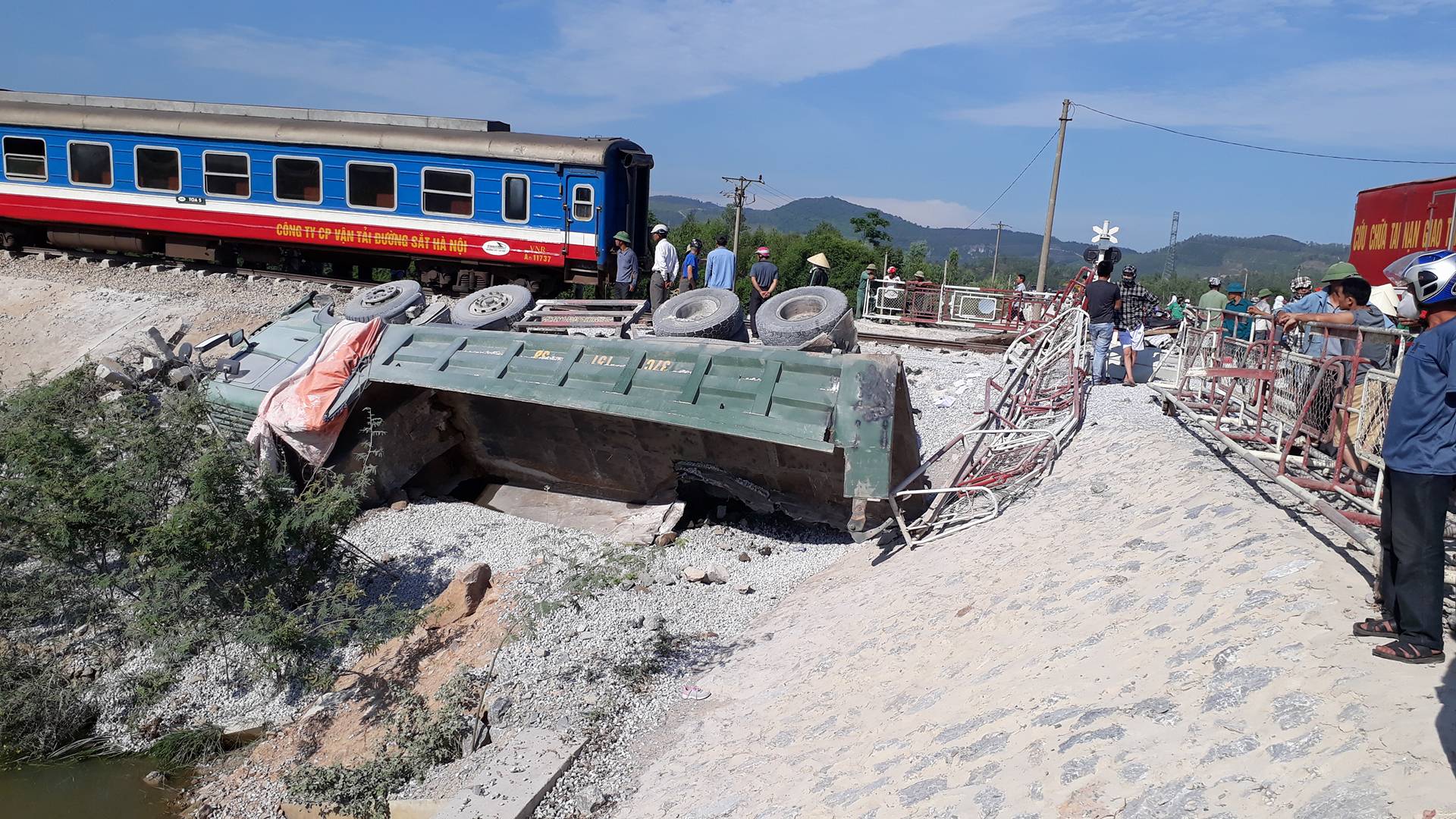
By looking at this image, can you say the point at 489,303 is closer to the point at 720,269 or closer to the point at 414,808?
the point at 720,269

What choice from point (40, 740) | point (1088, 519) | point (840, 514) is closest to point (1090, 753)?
point (1088, 519)

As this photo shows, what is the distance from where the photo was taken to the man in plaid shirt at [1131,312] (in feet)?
30.8

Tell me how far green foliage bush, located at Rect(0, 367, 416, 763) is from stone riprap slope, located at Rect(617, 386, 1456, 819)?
281 centimetres

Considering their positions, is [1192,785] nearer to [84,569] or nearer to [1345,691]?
[1345,691]

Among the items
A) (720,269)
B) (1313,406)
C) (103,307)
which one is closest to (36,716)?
(720,269)

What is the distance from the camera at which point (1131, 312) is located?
9.70 metres

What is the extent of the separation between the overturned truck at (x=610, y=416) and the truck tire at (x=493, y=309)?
1.03m

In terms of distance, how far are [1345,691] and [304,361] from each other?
24.2 feet

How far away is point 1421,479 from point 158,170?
1681cm

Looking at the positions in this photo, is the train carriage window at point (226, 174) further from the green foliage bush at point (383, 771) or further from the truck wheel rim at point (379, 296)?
the green foliage bush at point (383, 771)

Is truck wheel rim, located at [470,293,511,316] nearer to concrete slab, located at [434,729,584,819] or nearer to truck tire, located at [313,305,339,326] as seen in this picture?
truck tire, located at [313,305,339,326]

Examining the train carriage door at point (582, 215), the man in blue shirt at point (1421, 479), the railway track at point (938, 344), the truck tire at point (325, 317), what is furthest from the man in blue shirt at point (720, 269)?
the man in blue shirt at point (1421, 479)

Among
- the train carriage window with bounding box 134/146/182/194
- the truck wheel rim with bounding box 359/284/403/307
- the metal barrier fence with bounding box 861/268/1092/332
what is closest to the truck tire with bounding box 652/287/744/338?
the truck wheel rim with bounding box 359/284/403/307

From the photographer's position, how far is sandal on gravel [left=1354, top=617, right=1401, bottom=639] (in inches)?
124
